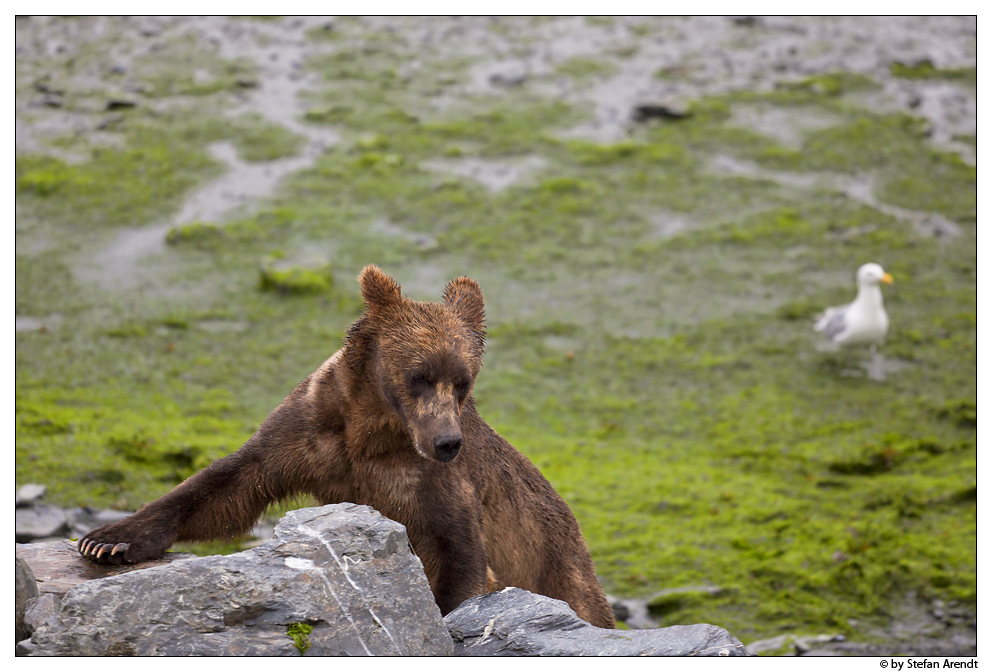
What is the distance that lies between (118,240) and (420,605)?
13136 mm

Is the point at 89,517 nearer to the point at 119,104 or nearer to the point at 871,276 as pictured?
the point at 871,276

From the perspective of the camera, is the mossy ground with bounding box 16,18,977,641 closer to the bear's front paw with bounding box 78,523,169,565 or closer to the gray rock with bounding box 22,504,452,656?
the bear's front paw with bounding box 78,523,169,565

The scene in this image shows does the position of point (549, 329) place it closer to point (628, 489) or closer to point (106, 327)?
point (628, 489)

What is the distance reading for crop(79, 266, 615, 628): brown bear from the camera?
542 cm

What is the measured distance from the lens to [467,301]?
5754mm

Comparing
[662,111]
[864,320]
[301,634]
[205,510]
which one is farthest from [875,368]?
[301,634]

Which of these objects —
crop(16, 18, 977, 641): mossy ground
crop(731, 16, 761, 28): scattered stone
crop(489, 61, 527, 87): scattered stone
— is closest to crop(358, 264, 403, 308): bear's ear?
crop(16, 18, 977, 641): mossy ground

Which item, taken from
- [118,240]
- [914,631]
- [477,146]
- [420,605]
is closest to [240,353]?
[118,240]

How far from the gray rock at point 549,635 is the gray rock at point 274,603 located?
0.28m

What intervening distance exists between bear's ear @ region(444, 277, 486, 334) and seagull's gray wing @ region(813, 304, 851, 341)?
9759mm

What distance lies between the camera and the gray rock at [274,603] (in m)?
4.39

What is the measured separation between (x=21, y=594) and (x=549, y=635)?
2.46m

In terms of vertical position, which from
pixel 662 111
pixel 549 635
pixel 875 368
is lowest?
pixel 875 368

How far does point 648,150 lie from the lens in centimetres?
1988
